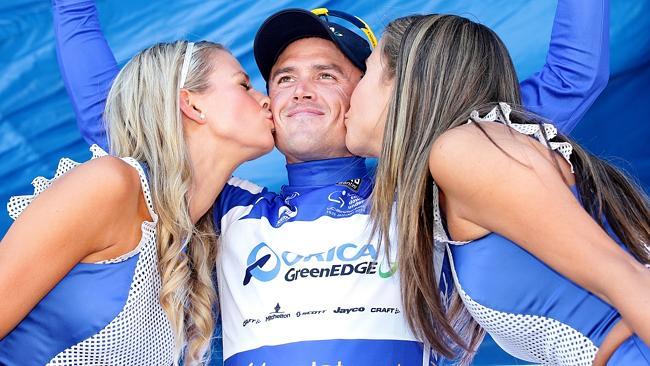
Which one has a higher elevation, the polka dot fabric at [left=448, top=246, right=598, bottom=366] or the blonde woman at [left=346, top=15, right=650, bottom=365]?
the blonde woman at [left=346, top=15, right=650, bottom=365]

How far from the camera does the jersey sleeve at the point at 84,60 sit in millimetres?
2332

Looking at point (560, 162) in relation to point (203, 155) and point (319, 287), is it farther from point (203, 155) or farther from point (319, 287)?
point (203, 155)

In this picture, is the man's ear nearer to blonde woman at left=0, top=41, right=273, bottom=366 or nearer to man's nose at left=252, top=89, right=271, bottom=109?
blonde woman at left=0, top=41, right=273, bottom=366

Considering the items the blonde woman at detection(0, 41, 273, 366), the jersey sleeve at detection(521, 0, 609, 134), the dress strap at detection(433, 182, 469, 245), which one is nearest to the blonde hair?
the blonde woman at detection(0, 41, 273, 366)

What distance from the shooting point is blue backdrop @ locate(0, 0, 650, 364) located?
8.16 ft

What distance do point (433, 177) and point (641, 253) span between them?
15.4 inches

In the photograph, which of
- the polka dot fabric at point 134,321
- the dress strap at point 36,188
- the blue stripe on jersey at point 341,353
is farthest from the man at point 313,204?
the dress strap at point 36,188

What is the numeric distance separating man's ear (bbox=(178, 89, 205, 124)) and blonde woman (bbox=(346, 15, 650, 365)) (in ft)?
1.35

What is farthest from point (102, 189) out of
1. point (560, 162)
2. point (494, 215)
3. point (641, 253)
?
point (641, 253)

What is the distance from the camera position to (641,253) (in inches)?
69.8

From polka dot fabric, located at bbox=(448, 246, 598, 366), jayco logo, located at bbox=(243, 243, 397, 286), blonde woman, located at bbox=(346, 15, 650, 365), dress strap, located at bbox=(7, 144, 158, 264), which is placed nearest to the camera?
blonde woman, located at bbox=(346, 15, 650, 365)

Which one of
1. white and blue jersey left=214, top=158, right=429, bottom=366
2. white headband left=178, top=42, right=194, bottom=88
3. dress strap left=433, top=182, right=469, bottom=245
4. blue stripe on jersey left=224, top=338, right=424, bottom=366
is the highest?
white headband left=178, top=42, right=194, bottom=88

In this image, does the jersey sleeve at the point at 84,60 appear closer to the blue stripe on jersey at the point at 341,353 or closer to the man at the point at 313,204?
the man at the point at 313,204

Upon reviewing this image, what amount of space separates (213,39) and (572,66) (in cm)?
95
